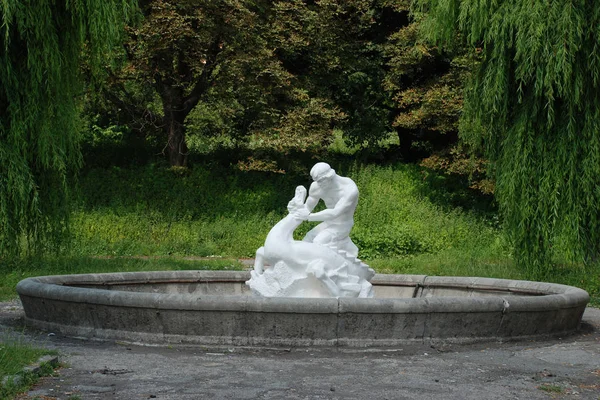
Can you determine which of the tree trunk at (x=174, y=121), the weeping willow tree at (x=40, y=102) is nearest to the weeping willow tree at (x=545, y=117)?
the weeping willow tree at (x=40, y=102)

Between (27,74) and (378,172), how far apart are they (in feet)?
46.0

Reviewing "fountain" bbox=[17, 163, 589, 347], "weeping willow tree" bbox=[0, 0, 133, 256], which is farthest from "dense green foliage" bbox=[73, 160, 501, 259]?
"fountain" bbox=[17, 163, 589, 347]

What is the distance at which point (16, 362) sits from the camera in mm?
7492

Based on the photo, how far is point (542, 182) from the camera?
1505cm

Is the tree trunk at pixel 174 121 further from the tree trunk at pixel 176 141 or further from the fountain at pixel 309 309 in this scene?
the fountain at pixel 309 309

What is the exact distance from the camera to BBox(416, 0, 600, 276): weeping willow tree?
1452cm

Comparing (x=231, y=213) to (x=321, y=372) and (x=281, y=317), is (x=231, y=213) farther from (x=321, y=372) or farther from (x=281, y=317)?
(x=321, y=372)

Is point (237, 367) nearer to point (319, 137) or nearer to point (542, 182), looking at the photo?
point (542, 182)

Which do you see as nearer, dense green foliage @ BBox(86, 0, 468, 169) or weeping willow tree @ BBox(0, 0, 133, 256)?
weeping willow tree @ BBox(0, 0, 133, 256)

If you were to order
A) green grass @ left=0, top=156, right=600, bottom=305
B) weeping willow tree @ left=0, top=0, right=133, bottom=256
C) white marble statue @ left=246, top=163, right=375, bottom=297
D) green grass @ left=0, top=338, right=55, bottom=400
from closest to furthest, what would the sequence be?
green grass @ left=0, top=338, right=55, bottom=400
white marble statue @ left=246, top=163, right=375, bottom=297
weeping willow tree @ left=0, top=0, right=133, bottom=256
green grass @ left=0, top=156, right=600, bottom=305

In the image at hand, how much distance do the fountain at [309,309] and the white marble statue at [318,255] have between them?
1 centimetres

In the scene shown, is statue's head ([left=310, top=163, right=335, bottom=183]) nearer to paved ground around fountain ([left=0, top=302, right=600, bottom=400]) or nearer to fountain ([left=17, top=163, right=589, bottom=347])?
fountain ([left=17, top=163, right=589, bottom=347])

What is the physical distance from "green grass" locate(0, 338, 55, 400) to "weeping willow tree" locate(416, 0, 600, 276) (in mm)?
9263

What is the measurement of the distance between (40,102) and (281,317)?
23.5 feet
